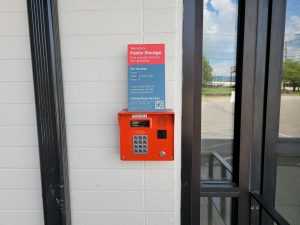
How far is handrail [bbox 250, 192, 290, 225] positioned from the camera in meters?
1.14

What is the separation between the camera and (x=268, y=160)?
141cm

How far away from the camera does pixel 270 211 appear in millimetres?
1228

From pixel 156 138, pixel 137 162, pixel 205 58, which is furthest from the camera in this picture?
pixel 205 58

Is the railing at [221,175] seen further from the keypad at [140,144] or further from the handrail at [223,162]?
the keypad at [140,144]

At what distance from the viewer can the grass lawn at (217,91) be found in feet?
4.54

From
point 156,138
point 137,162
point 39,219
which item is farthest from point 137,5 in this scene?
point 39,219

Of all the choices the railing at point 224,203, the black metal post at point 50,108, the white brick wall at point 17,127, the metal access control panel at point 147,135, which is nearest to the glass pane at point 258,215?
the railing at point 224,203

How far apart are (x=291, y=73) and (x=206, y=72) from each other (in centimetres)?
54

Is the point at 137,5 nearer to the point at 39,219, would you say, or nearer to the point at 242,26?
the point at 242,26

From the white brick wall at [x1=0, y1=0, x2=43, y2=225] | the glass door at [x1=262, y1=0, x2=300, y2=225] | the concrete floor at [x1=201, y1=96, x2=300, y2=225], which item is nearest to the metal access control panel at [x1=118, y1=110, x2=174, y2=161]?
the concrete floor at [x1=201, y1=96, x2=300, y2=225]

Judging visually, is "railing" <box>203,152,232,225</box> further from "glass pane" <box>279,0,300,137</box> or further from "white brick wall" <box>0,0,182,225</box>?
"glass pane" <box>279,0,300,137</box>

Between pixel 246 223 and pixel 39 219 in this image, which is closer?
pixel 39 219

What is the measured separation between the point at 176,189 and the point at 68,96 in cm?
82

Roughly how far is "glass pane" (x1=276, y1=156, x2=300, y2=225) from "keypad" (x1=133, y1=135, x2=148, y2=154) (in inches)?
35.7
